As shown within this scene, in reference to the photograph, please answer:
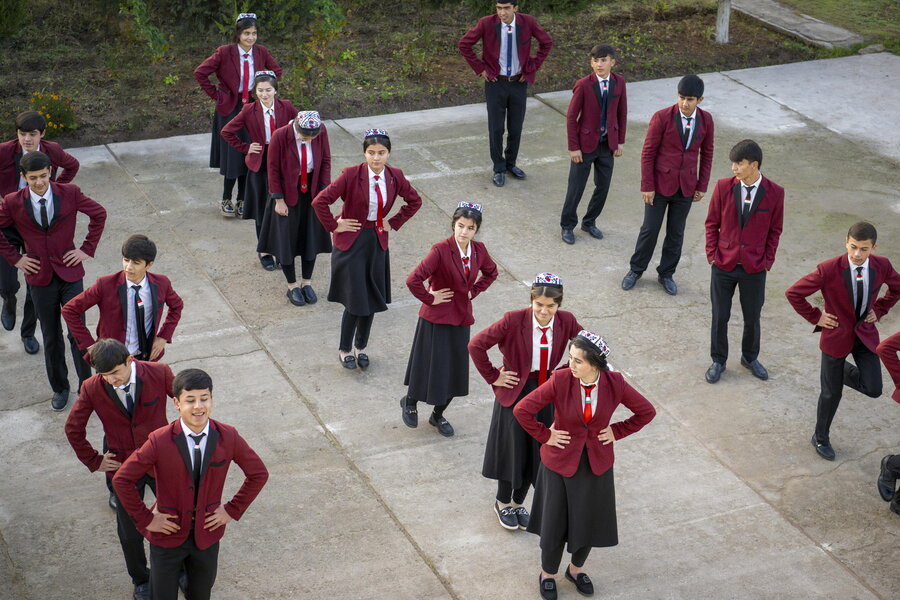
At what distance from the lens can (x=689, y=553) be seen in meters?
6.31

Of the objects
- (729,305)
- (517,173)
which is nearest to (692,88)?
(729,305)

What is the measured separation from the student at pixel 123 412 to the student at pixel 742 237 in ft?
13.5

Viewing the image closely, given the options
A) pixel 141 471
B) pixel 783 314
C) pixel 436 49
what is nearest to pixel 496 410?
pixel 141 471

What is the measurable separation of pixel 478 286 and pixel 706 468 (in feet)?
6.06

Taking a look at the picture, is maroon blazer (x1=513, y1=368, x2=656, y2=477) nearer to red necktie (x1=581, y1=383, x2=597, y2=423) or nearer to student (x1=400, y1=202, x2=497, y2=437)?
red necktie (x1=581, y1=383, x2=597, y2=423)

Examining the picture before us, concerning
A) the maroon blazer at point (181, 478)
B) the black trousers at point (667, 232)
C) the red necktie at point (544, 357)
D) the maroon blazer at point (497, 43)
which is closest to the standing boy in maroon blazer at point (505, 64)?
the maroon blazer at point (497, 43)

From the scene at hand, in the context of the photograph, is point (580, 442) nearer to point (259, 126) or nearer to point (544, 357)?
point (544, 357)

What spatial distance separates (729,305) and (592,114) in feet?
7.91

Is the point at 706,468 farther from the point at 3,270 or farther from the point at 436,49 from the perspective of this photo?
the point at 436,49

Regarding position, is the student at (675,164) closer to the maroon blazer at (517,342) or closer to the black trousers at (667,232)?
the black trousers at (667,232)

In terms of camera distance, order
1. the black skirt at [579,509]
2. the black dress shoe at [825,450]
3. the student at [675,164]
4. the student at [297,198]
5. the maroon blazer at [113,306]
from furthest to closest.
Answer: the student at [675,164] < the student at [297,198] < the black dress shoe at [825,450] < the maroon blazer at [113,306] < the black skirt at [579,509]

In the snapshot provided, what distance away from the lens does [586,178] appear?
32.8ft

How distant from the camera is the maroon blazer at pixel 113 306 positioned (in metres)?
6.33

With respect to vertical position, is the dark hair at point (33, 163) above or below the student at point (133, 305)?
above
